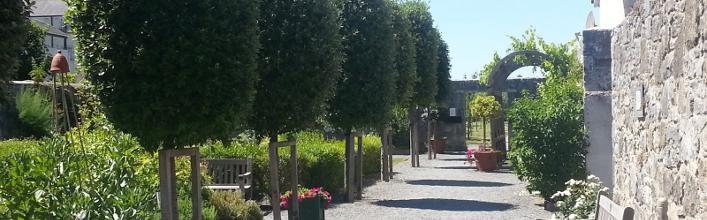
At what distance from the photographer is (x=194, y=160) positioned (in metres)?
8.23

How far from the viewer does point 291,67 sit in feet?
33.5

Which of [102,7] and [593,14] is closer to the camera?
[102,7]

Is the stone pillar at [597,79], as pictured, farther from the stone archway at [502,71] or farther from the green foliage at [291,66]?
the stone archway at [502,71]

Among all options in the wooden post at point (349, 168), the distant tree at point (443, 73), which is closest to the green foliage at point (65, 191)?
the wooden post at point (349, 168)

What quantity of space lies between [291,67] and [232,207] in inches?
75.5

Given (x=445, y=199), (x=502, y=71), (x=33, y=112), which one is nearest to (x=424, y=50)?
(x=502, y=71)

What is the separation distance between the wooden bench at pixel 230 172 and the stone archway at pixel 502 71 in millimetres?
12213

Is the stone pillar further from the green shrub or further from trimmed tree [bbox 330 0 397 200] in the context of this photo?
trimmed tree [bbox 330 0 397 200]

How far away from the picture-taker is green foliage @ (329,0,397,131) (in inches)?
575

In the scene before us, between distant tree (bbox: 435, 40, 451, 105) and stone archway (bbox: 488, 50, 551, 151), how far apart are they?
4.19 ft

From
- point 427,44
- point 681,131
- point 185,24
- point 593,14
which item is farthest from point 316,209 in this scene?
point 427,44

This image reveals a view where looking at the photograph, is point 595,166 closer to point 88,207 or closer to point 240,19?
point 240,19

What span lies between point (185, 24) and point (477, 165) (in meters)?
16.8

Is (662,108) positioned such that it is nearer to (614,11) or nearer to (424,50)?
(614,11)
